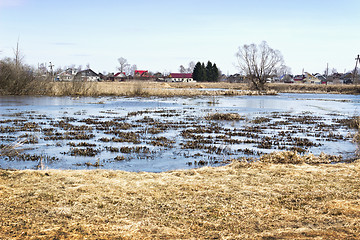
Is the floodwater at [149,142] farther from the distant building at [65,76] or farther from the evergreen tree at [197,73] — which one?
the evergreen tree at [197,73]

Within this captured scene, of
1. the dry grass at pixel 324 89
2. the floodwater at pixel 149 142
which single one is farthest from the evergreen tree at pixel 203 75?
the floodwater at pixel 149 142

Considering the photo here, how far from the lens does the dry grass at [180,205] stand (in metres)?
4.82

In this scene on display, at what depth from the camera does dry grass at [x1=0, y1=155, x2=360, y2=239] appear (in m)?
4.82

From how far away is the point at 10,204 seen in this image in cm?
582

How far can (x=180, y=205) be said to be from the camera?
Answer: 5.97m

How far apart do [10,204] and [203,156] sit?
724 cm

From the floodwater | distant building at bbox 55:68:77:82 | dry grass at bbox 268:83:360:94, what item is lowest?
the floodwater

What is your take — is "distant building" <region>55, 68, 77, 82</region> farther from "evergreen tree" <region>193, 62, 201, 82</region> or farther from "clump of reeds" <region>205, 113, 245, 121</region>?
"evergreen tree" <region>193, 62, 201, 82</region>

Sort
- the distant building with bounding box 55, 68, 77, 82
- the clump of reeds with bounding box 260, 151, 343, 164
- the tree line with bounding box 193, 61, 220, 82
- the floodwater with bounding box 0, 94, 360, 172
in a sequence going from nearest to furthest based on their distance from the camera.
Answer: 1. the clump of reeds with bounding box 260, 151, 343, 164
2. the floodwater with bounding box 0, 94, 360, 172
3. the distant building with bounding box 55, 68, 77, 82
4. the tree line with bounding box 193, 61, 220, 82

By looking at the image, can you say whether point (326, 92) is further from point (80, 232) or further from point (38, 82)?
point (80, 232)

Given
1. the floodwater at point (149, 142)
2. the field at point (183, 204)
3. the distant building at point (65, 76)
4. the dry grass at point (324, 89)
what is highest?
the distant building at point (65, 76)

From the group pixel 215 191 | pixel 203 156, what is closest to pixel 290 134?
pixel 203 156

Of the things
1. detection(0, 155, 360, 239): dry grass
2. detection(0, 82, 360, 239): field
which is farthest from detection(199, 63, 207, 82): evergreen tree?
detection(0, 155, 360, 239): dry grass

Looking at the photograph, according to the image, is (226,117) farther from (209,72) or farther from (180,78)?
(180,78)
